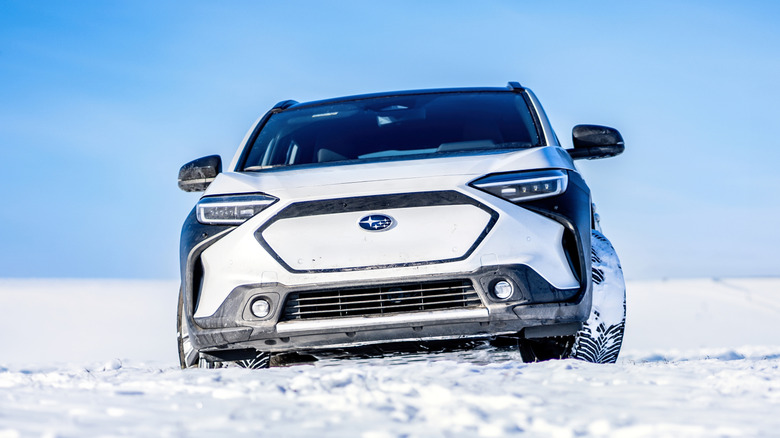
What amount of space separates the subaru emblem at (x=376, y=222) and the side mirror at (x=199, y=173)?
1.39m

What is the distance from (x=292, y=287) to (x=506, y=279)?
89 centimetres

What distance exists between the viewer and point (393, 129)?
462cm

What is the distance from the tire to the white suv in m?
0.08

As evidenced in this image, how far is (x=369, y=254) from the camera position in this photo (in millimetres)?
3412

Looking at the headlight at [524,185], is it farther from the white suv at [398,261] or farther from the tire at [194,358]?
the tire at [194,358]

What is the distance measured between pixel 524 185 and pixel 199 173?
75.9 inches

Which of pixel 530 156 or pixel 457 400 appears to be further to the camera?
pixel 530 156

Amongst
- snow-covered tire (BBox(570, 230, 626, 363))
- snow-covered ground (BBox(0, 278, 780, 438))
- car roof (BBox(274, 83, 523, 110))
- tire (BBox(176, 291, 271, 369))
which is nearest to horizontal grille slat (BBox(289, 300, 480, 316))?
snow-covered ground (BBox(0, 278, 780, 438))

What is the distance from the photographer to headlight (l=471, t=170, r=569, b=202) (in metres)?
3.48

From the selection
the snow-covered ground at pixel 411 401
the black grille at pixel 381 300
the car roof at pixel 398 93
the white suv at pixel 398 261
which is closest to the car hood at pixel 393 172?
the white suv at pixel 398 261

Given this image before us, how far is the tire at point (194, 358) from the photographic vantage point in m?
3.85
